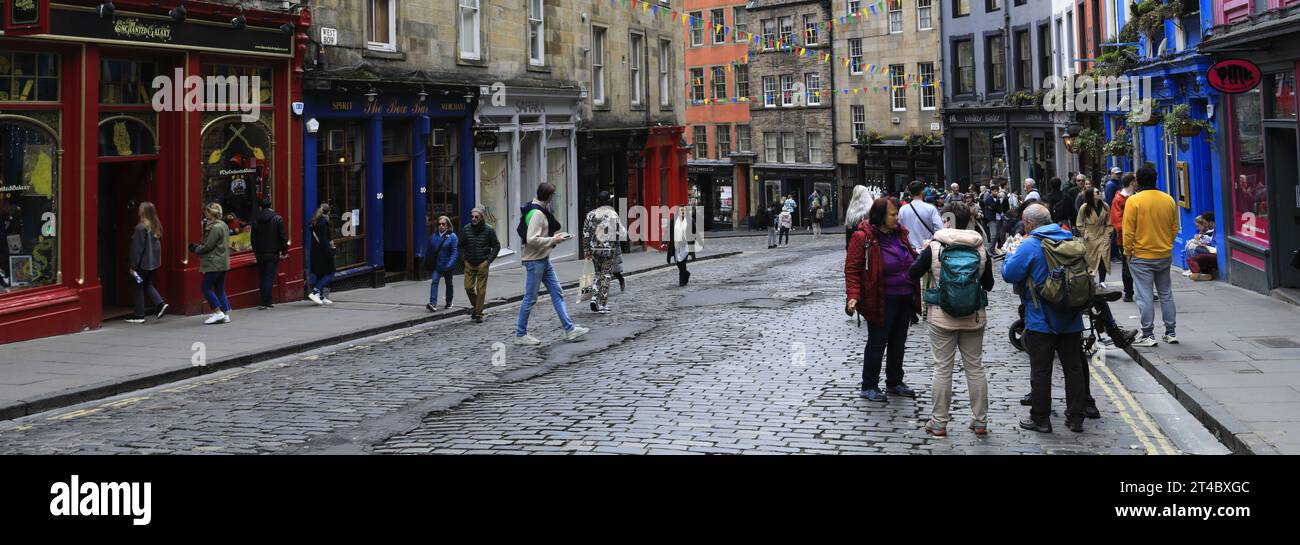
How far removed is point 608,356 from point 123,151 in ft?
26.9

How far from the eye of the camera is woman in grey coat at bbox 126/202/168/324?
56.5 feet

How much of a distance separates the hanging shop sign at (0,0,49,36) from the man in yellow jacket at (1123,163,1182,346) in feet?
39.6

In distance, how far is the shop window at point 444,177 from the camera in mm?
26109

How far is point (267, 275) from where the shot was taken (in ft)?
63.9

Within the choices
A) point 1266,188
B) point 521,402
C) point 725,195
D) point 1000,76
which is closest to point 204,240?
point 521,402

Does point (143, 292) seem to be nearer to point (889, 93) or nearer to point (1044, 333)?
point (1044, 333)

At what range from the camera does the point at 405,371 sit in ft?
43.4

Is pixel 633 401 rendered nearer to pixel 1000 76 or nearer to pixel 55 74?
pixel 55 74

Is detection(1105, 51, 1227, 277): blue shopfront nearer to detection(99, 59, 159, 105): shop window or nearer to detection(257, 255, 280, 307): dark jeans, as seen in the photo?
detection(257, 255, 280, 307): dark jeans
